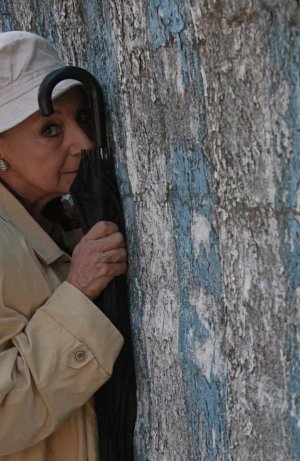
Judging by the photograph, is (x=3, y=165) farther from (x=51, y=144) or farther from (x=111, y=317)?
(x=111, y=317)

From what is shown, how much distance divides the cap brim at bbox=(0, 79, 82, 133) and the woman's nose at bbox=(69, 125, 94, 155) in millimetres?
127

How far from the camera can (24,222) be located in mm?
2311

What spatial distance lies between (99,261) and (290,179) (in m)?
0.77

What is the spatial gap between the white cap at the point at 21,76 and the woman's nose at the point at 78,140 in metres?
0.14

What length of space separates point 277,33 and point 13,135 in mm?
1030

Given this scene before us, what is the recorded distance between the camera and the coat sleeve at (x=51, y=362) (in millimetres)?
2014

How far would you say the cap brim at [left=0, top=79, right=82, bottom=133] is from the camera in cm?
214

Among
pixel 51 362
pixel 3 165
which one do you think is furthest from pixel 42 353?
pixel 3 165

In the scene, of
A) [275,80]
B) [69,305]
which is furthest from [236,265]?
[69,305]

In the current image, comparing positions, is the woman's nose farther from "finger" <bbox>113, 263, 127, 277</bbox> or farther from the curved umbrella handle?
"finger" <bbox>113, 263, 127, 277</bbox>

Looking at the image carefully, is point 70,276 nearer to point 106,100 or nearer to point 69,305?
point 69,305

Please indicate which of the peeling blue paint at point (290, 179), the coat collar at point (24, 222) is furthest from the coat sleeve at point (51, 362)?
the peeling blue paint at point (290, 179)

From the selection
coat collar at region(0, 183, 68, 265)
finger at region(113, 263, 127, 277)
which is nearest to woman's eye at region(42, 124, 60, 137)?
coat collar at region(0, 183, 68, 265)

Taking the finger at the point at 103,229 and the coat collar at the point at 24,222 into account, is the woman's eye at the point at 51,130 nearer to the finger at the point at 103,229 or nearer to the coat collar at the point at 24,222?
the coat collar at the point at 24,222
